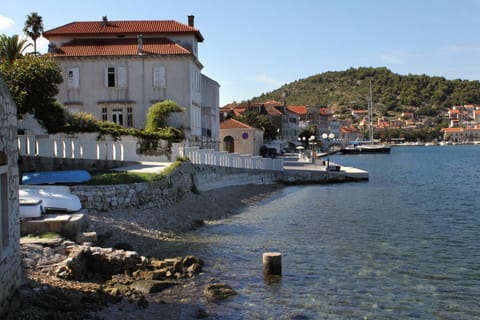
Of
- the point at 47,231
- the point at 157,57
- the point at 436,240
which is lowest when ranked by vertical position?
the point at 436,240

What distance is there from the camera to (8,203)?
12.0 metres

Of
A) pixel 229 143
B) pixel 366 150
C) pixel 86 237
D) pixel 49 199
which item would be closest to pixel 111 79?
pixel 229 143

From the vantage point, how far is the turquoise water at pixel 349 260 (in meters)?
14.5

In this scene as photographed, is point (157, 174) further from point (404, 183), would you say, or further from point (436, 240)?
point (404, 183)

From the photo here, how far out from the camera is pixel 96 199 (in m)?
21.8

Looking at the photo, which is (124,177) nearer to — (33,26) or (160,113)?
(160,113)

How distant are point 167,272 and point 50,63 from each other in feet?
48.7

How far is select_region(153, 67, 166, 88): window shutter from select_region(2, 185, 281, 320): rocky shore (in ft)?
76.3

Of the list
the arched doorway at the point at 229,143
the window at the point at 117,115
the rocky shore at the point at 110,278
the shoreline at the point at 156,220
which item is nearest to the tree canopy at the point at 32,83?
the shoreline at the point at 156,220

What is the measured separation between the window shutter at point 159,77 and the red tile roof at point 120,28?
4.04 m

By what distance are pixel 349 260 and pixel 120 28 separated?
1334 inches

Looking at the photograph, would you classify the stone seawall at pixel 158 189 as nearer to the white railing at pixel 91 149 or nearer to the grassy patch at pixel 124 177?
the grassy patch at pixel 124 177

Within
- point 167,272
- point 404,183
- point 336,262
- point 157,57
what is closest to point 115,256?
point 167,272

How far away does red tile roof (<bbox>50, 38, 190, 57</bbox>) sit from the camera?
145 feet
